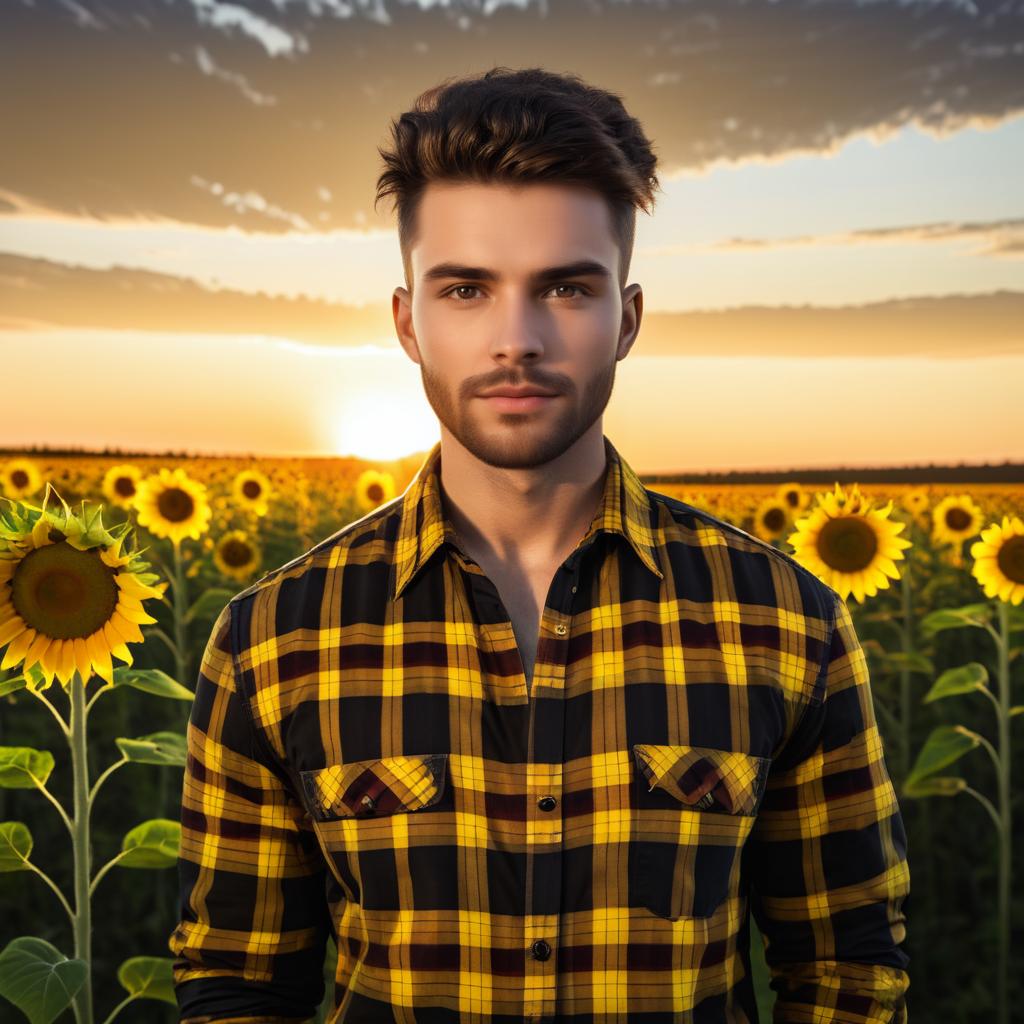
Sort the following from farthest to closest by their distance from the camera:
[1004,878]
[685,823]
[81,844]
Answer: [1004,878] → [81,844] → [685,823]

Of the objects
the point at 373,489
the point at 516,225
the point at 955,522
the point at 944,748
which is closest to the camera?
the point at 516,225

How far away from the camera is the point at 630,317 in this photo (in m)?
2.54

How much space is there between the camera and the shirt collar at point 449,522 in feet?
A: 7.64

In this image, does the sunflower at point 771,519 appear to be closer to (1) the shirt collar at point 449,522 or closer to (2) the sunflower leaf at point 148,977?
(2) the sunflower leaf at point 148,977

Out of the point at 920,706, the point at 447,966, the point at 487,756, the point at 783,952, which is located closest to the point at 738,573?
the point at 487,756

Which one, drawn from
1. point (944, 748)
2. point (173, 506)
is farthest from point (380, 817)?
point (173, 506)

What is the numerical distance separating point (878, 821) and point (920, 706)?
5037 mm

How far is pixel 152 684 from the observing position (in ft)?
10.9

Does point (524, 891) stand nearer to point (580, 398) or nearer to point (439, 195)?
point (580, 398)

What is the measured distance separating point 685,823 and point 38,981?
201 cm

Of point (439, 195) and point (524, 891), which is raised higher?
point (439, 195)

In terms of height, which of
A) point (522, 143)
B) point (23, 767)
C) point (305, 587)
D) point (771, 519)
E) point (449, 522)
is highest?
point (522, 143)

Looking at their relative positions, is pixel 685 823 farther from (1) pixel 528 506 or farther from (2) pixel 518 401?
(2) pixel 518 401

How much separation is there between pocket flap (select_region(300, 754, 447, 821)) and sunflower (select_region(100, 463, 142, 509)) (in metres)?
8.09
